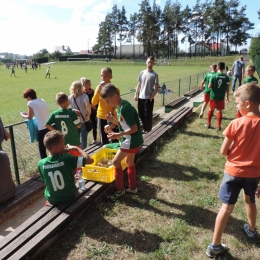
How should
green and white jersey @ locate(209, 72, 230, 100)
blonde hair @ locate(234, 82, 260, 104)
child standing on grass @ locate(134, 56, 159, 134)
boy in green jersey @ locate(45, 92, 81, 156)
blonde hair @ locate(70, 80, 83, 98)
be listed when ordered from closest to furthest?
blonde hair @ locate(234, 82, 260, 104), boy in green jersey @ locate(45, 92, 81, 156), blonde hair @ locate(70, 80, 83, 98), child standing on grass @ locate(134, 56, 159, 134), green and white jersey @ locate(209, 72, 230, 100)

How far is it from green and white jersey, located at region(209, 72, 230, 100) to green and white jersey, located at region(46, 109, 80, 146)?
427 cm

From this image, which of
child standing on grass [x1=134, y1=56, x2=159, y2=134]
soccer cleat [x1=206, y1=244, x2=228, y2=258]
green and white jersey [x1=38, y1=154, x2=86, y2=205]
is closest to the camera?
soccer cleat [x1=206, y1=244, x2=228, y2=258]

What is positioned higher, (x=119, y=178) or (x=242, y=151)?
(x=242, y=151)

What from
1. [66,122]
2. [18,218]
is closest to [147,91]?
[66,122]

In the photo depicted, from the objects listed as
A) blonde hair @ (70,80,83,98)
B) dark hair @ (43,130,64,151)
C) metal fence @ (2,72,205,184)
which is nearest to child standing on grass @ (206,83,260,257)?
dark hair @ (43,130,64,151)

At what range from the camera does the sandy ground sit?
354cm

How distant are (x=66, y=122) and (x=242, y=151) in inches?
108

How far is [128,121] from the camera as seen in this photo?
133 inches

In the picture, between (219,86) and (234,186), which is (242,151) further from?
(219,86)

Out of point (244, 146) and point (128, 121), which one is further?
point (128, 121)

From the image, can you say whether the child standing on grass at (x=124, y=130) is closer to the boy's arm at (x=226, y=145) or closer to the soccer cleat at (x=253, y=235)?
the boy's arm at (x=226, y=145)

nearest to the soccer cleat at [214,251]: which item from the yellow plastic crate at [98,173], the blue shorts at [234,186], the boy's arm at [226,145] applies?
the blue shorts at [234,186]

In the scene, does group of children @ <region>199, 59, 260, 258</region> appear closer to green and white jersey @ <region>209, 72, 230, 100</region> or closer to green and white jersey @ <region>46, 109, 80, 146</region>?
green and white jersey @ <region>46, 109, 80, 146</region>

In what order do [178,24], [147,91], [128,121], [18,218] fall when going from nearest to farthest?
[128,121] → [18,218] → [147,91] → [178,24]
